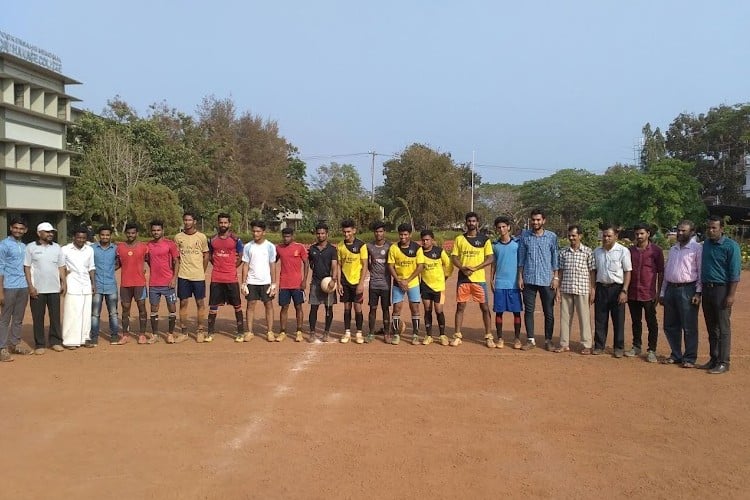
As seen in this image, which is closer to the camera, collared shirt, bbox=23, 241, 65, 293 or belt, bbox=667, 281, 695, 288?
belt, bbox=667, 281, 695, 288

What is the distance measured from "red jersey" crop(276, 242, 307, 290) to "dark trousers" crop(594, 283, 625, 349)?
4259mm

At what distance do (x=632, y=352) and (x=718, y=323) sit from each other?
1215 mm

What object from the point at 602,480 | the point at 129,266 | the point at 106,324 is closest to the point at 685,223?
the point at 602,480

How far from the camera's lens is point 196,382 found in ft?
22.0

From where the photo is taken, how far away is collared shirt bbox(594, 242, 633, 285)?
26.3 ft

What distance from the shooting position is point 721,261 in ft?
24.0

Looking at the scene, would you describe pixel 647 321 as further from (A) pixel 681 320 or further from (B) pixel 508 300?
(B) pixel 508 300

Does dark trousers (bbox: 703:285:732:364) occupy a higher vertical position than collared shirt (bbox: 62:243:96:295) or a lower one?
lower

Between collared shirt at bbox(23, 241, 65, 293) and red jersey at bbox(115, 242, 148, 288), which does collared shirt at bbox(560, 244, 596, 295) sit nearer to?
red jersey at bbox(115, 242, 148, 288)

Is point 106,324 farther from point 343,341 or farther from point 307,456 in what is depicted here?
point 307,456

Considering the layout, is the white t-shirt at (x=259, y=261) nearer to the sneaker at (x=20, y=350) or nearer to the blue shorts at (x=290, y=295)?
the blue shorts at (x=290, y=295)

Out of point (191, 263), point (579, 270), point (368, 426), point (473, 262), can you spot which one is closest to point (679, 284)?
point (579, 270)

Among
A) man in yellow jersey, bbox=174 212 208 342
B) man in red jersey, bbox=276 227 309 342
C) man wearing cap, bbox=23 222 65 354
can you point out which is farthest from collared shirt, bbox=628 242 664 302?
man wearing cap, bbox=23 222 65 354

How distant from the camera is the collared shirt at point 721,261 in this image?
→ 7.18m
